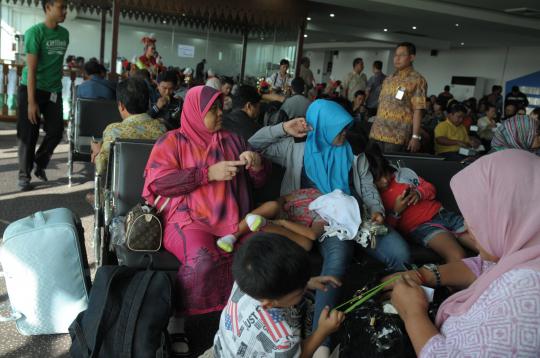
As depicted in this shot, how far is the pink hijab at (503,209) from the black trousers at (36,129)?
13.6ft

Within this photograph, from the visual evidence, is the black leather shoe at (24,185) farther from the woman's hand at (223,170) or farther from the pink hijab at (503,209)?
the pink hijab at (503,209)

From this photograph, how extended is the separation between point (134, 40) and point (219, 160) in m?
12.7

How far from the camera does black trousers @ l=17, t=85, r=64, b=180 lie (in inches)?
175

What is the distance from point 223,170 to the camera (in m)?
2.39

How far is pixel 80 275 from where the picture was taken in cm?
239

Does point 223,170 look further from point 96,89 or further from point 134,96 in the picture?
point 96,89

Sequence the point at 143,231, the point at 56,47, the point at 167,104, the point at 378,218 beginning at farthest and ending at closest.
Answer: the point at 167,104, the point at 56,47, the point at 378,218, the point at 143,231

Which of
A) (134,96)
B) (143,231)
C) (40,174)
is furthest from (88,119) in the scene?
(143,231)

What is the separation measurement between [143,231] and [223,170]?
493 mm

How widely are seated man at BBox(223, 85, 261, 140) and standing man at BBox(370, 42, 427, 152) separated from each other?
46.6 inches

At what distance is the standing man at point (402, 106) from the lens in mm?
4295

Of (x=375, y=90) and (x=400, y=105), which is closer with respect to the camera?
(x=400, y=105)

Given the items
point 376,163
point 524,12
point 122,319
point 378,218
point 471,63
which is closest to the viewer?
point 122,319

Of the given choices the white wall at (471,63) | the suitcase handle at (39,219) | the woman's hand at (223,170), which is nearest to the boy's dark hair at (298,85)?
the woman's hand at (223,170)
